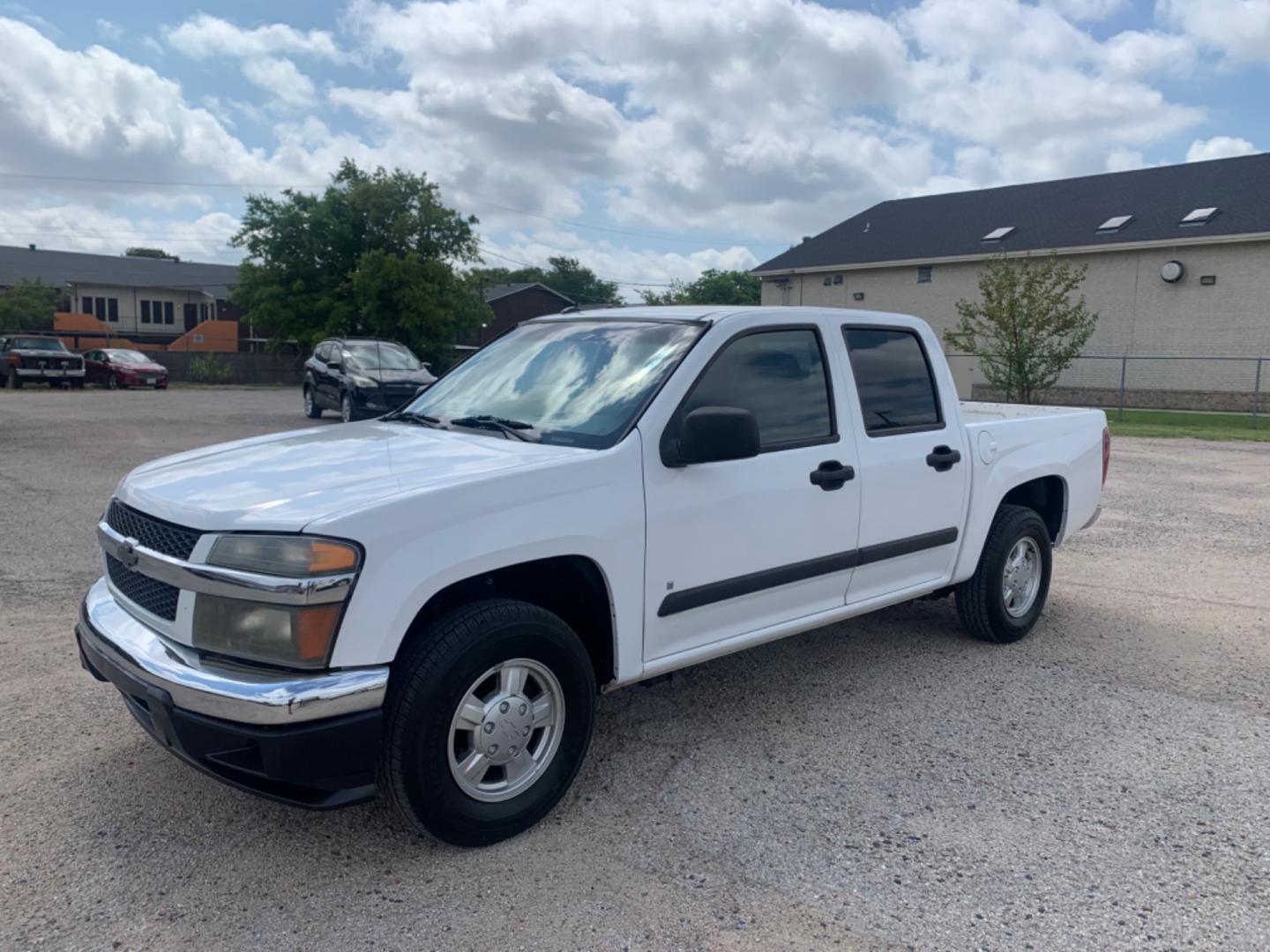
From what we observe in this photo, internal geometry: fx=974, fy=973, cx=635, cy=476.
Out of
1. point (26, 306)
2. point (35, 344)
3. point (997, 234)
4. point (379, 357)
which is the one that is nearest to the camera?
point (379, 357)

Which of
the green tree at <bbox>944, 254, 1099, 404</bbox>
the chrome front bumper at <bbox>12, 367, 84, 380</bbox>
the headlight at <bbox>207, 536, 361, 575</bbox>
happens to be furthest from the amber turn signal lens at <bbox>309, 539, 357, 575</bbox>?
the chrome front bumper at <bbox>12, 367, 84, 380</bbox>

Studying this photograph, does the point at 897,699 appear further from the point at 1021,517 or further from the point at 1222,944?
the point at 1222,944

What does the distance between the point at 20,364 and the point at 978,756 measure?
1297 inches

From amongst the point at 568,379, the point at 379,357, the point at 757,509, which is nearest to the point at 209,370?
the point at 379,357

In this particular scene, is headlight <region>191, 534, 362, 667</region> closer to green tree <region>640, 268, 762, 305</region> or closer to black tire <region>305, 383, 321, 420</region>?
black tire <region>305, 383, 321, 420</region>

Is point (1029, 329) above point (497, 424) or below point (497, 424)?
above

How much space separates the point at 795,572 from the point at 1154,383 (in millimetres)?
30134

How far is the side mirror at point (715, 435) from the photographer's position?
11.8 ft

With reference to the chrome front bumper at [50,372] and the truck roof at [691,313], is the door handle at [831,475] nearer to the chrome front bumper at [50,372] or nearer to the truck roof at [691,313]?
the truck roof at [691,313]

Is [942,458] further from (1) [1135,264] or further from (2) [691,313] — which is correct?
(1) [1135,264]

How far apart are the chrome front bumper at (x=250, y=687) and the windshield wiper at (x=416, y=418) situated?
1529 mm

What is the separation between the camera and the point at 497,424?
13.4 ft

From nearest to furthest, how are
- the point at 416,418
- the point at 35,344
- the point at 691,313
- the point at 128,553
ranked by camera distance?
1. the point at 128,553
2. the point at 691,313
3. the point at 416,418
4. the point at 35,344

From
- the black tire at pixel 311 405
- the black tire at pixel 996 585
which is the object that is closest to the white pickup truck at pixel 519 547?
the black tire at pixel 996 585
